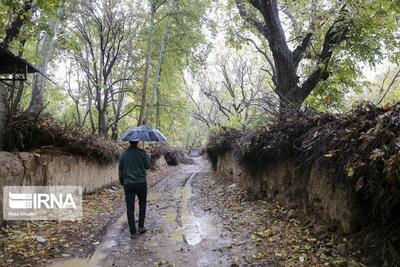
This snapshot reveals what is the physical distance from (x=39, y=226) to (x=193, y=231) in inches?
124

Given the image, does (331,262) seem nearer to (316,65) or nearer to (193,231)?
(193,231)

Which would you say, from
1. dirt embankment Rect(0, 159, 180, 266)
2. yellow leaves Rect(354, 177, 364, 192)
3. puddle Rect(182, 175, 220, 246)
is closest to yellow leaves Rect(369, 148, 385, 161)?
yellow leaves Rect(354, 177, 364, 192)

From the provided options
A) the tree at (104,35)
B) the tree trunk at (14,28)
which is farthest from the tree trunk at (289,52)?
the tree at (104,35)

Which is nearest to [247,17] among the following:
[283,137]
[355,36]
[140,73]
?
[355,36]

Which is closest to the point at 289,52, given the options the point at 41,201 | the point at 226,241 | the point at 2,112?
the point at 226,241

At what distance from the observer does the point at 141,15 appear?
18938 mm

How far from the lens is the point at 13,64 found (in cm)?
748

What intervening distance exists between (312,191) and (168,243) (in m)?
2.69

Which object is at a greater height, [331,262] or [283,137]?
[283,137]

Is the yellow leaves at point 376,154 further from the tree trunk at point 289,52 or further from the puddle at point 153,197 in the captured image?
the puddle at point 153,197

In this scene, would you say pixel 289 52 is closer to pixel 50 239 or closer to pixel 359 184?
pixel 359 184

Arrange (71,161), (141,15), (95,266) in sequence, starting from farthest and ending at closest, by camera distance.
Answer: (141,15) → (71,161) → (95,266)

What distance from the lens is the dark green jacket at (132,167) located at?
6.57m

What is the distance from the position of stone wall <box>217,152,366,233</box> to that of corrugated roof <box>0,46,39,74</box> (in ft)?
19.8
